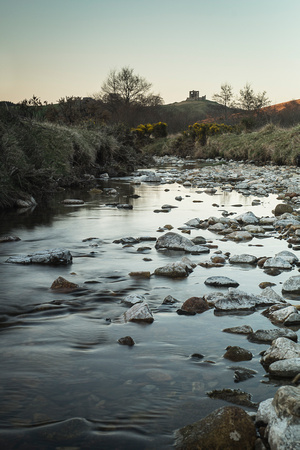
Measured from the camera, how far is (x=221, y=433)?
5.03 ft

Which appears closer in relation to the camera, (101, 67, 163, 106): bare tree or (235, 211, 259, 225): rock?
(235, 211, 259, 225): rock

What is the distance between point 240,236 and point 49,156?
6939 mm

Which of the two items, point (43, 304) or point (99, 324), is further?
point (43, 304)

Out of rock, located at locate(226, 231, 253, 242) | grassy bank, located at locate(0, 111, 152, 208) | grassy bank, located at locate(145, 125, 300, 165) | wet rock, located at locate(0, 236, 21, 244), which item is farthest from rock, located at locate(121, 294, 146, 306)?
grassy bank, located at locate(145, 125, 300, 165)

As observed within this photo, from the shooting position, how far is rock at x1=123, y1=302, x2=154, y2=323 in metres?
2.77

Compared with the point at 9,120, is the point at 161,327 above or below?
below

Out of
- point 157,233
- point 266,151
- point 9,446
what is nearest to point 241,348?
point 9,446

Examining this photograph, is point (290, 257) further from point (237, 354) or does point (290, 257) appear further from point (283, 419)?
point (283, 419)

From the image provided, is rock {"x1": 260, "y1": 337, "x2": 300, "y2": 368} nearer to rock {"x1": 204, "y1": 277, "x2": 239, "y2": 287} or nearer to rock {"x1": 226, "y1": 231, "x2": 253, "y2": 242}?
rock {"x1": 204, "y1": 277, "x2": 239, "y2": 287}

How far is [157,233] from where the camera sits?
5773 mm

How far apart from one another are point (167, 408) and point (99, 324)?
989mm

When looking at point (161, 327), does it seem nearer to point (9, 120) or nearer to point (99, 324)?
point (99, 324)

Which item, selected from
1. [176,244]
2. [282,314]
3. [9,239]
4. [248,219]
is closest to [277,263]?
[176,244]

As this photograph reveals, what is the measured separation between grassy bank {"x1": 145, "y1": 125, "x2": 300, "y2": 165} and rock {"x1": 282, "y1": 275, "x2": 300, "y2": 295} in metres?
16.5
